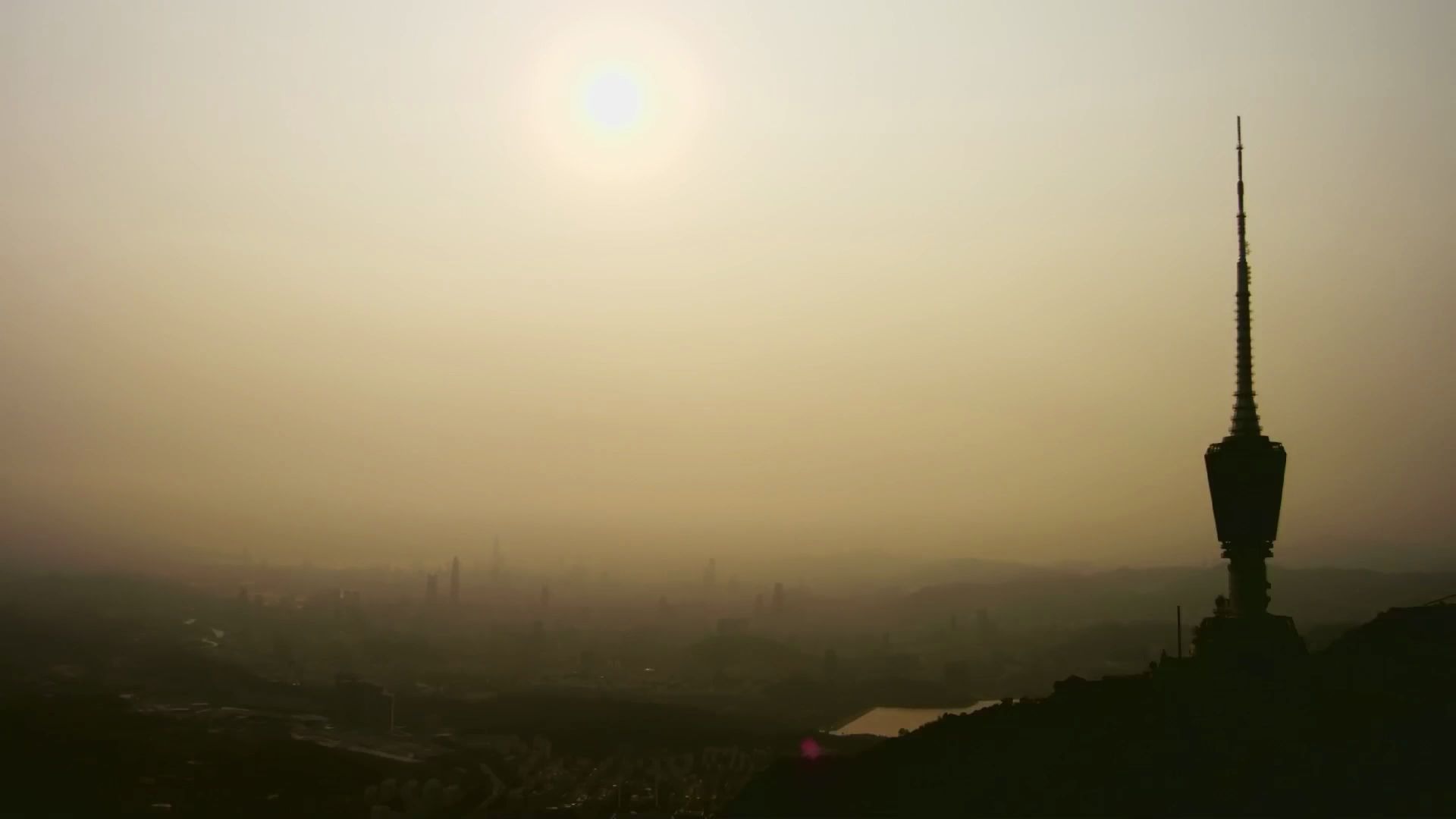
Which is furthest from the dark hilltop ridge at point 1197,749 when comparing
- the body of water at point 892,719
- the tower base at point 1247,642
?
the body of water at point 892,719

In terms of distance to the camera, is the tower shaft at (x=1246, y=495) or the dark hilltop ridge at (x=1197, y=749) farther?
the tower shaft at (x=1246, y=495)

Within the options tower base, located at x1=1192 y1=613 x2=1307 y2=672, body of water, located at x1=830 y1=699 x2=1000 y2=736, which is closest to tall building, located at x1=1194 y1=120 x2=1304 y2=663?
tower base, located at x1=1192 y1=613 x2=1307 y2=672

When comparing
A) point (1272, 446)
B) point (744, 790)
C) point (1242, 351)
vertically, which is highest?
point (1242, 351)

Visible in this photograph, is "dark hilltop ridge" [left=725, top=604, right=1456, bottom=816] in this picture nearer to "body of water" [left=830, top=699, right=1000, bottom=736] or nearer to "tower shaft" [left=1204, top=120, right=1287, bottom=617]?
"tower shaft" [left=1204, top=120, right=1287, bottom=617]

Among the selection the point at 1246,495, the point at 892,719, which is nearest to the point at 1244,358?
the point at 1246,495

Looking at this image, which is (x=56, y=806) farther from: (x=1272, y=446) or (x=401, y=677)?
(x=1272, y=446)

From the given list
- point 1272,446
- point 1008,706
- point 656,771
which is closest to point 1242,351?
point 1272,446

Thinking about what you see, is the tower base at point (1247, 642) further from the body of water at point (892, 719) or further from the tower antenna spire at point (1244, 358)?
the body of water at point (892, 719)
